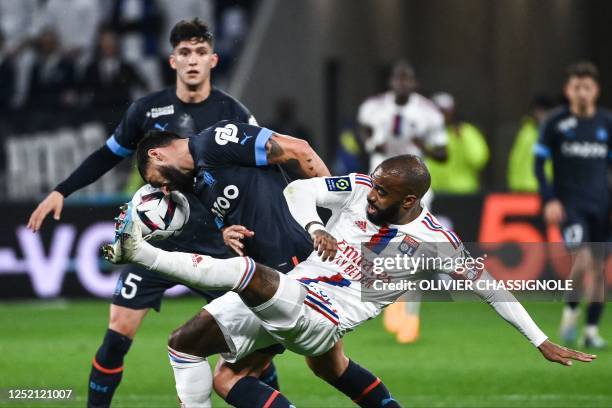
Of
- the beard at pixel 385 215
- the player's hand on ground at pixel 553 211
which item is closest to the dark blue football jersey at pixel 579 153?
the player's hand on ground at pixel 553 211

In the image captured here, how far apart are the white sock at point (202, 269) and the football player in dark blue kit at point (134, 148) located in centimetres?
143

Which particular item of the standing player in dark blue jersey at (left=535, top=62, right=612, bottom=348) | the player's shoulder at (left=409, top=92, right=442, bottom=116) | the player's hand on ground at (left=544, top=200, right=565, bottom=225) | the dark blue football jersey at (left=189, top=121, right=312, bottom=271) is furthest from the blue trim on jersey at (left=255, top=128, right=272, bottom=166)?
the player's shoulder at (left=409, top=92, right=442, bottom=116)

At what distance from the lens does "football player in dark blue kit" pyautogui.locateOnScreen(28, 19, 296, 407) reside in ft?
20.8

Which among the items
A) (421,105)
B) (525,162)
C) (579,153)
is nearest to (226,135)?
(579,153)

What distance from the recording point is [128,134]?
21.5 feet

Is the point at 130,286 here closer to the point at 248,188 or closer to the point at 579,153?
the point at 248,188

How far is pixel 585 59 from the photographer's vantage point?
17672 mm

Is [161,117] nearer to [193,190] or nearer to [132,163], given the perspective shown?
[193,190]

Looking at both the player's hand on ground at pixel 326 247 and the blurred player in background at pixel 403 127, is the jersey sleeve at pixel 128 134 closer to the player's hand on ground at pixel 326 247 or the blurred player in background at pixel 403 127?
the player's hand on ground at pixel 326 247

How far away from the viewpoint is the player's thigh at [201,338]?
17.6 ft

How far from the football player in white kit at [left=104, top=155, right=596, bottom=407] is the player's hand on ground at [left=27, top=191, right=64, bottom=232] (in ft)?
4.20

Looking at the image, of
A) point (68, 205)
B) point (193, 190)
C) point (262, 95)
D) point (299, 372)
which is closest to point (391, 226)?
point (193, 190)

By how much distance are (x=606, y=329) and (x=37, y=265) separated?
216 inches

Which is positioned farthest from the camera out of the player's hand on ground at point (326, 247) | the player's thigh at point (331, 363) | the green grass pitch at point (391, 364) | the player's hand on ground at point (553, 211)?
the player's hand on ground at point (553, 211)
